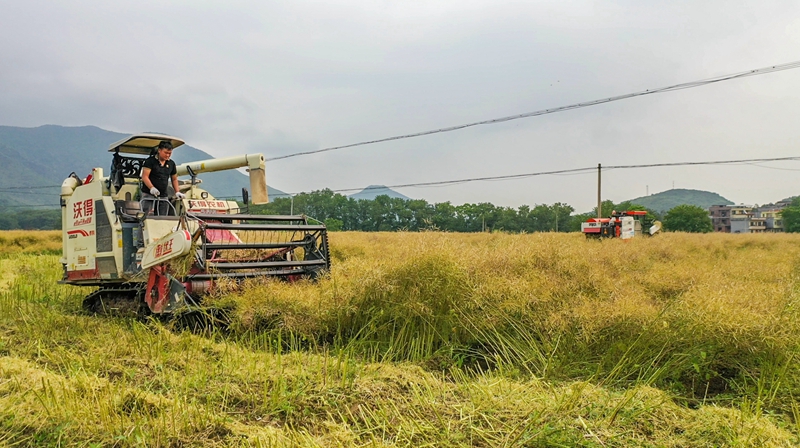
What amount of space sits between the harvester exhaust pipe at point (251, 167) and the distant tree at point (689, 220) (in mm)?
63917

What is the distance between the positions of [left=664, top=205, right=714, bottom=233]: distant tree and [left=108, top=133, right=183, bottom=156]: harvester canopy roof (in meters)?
66.3

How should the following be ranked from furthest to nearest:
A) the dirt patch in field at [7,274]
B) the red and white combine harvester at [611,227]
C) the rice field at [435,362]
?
1. the red and white combine harvester at [611,227]
2. the dirt patch in field at [7,274]
3. the rice field at [435,362]

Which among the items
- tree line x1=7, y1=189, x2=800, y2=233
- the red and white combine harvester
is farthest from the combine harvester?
tree line x1=7, y1=189, x2=800, y2=233

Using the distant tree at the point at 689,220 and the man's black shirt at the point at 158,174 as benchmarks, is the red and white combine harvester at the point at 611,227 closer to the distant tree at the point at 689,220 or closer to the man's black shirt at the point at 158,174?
the man's black shirt at the point at 158,174

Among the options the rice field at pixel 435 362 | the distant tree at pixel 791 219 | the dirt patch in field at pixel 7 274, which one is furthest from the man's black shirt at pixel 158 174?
the distant tree at pixel 791 219

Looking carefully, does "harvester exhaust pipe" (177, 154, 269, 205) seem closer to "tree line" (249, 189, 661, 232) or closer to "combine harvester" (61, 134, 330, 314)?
"combine harvester" (61, 134, 330, 314)

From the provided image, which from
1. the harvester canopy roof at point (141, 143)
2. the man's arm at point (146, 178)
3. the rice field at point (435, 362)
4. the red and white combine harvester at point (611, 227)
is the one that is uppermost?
the harvester canopy roof at point (141, 143)

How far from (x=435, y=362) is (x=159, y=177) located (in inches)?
193

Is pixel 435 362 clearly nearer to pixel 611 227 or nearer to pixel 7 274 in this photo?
pixel 7 274

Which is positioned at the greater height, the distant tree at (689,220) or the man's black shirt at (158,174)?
the man's black shirt at (158,174)

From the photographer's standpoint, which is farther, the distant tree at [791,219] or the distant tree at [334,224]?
the distant tree at [791,219]

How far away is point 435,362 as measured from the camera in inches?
192

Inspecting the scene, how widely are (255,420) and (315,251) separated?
4.22 meters

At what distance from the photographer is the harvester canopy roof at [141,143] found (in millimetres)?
7641
